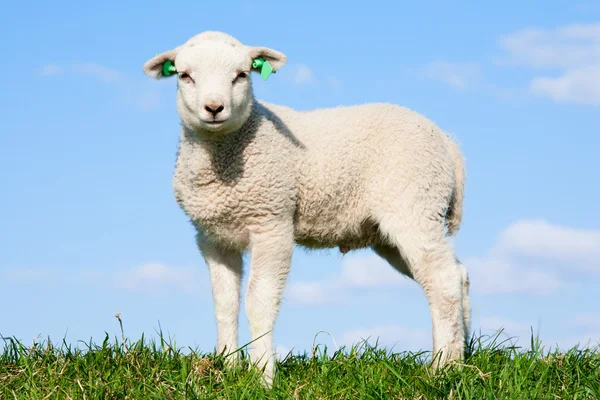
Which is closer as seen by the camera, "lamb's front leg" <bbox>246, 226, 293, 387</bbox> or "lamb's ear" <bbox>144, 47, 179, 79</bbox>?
"lamb's front leg" <bbox>246, 226, 293, 387</bbox>

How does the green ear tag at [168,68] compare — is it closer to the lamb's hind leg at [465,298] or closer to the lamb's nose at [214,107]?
the lamb's nose at [214,107]

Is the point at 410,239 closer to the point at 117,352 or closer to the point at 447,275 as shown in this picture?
the point at 447,275

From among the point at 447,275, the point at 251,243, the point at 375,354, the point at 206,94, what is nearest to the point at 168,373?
the point at 251,243

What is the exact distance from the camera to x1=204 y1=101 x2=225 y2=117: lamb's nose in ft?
20.2

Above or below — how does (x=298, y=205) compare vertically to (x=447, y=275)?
above

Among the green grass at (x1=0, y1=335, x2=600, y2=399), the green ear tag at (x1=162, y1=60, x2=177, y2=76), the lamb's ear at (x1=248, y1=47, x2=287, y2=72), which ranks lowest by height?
the green grass at (x1=0, y1=335, x2=600, y2=399)

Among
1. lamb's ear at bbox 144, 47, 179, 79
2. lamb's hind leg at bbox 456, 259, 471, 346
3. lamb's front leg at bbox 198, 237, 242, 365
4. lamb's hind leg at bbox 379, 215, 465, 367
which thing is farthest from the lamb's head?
lamb's hind leg at bbox 456, 259, 471, 346

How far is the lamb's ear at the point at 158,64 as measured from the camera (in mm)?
6711

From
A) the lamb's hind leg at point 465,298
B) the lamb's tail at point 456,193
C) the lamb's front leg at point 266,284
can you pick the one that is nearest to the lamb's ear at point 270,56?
the lamb's front leg at point 266,284

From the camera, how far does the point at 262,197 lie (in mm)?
6605

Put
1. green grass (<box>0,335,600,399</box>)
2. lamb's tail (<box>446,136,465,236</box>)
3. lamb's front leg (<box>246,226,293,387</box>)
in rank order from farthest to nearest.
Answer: lamb's tail (<box>446,136,465,236</box>) < lamb's front leg (<box>246,226,293,387</box>) < green grass (<box>0,335,600,399</box>)

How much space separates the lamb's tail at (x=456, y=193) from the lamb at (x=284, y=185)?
6.0 inches

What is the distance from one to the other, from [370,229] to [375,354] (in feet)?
4.53

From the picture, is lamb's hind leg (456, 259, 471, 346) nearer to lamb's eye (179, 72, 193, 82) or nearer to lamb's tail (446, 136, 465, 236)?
lamb's tail (446, 136, 465, 236)
